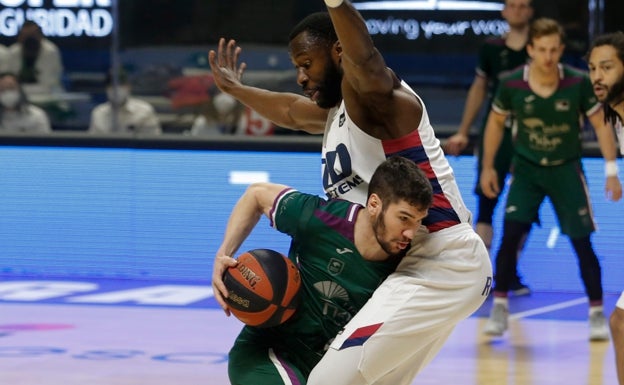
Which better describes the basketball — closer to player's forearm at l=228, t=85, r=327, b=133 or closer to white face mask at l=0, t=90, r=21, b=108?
player's forearm at l=228, t=85, r=327, b=133

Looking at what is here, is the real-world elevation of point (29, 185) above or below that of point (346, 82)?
below

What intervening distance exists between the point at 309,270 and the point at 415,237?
1.34 feet

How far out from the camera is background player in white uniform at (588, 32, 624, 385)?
518 cm

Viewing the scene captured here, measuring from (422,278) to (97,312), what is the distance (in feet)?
13.3

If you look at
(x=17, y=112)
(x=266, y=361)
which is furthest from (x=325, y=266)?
(x=17, y=112)

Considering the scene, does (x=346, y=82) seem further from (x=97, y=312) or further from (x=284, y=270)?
(x=97, y=312)

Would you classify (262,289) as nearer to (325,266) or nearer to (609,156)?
(325,266)

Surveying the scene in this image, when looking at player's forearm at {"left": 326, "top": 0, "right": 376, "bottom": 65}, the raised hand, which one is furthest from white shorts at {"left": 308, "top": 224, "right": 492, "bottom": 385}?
the raised hand

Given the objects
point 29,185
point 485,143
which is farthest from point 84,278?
point 485,143

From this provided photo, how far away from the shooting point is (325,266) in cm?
463

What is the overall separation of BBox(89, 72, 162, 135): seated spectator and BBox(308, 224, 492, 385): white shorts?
5268 millimetres

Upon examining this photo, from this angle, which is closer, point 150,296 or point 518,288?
point 150,296

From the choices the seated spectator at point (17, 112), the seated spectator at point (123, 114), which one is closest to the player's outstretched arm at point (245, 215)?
the seated spectator at point (123, 114)

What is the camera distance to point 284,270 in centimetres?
455
